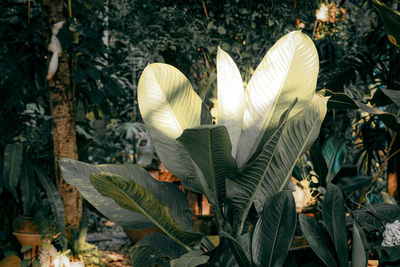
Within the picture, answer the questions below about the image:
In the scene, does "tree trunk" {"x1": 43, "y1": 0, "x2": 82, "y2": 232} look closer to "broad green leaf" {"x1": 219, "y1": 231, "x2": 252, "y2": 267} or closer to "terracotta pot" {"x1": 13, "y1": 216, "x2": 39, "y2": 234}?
"terracotta pot" {"x1": 13, "y1": 216, "x2": 39, "y2": 234}

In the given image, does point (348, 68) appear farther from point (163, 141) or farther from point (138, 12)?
point (163, 141)

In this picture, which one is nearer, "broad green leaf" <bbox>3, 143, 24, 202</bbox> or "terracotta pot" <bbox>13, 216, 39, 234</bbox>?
"broad green leaf" <bbox>3, 143, 24, 202</bbox>

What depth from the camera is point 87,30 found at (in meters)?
2.42

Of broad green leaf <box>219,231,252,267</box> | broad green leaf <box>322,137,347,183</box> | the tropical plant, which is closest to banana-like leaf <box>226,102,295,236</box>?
the tropical plant

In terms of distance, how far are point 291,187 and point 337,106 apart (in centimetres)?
81

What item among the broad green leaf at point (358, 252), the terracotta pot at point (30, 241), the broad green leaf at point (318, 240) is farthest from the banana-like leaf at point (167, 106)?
the terracotta pot at point (30, 241)

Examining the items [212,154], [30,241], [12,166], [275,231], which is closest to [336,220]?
[275,231]

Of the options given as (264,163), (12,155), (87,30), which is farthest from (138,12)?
(264,163)

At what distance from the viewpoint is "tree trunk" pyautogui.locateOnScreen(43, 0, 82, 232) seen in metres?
2.38

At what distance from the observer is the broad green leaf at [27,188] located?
231 centimetres

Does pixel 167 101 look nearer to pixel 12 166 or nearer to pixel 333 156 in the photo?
pixel 333 156

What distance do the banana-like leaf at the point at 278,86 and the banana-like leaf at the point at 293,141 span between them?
2.1 inches

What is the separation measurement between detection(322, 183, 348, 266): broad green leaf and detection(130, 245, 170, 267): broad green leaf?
480 millimetres

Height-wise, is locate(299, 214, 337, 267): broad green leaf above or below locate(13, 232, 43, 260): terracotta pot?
above
